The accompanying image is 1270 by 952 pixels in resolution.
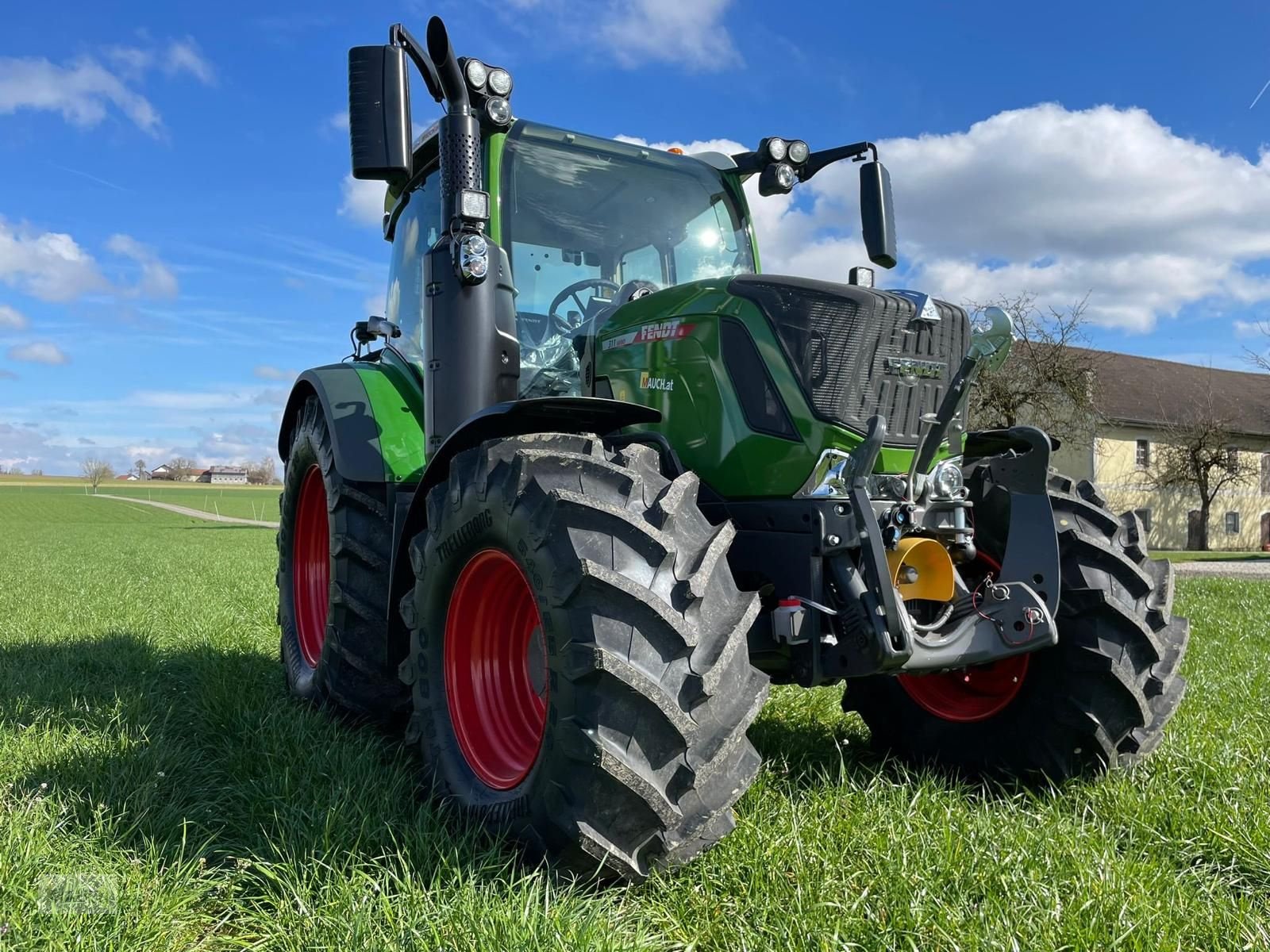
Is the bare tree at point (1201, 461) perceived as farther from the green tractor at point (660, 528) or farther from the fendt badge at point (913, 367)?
the fendt badge at point (913, 367)

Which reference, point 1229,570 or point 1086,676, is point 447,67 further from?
point 1229,570

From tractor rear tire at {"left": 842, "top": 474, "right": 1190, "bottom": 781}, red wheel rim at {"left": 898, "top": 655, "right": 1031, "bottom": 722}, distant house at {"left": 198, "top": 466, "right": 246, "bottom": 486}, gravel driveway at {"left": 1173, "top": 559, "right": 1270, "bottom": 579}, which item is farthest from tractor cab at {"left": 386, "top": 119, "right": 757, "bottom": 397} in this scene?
distant house at {"left": 198, "top": 466, "right": 246, "bottom": 486}

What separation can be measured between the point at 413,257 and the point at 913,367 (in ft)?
8.66

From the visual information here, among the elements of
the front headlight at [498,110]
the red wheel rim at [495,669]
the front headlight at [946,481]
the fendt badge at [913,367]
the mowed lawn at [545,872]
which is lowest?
the mowed lawn at [545,872]

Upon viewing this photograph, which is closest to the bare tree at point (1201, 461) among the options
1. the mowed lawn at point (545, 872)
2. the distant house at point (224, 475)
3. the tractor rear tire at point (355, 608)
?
the mowed lawn at point (545, 872)

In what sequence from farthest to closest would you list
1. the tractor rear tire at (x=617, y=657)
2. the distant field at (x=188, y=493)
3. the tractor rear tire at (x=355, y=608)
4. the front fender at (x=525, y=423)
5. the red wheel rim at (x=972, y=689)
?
the distant field at (x=188, y=493) → the tractor rear tire at (x=355, y=608) → the red wheel rim at (x=972, y=689) → the front fender at (x=525, y=423) → the tractor rear tire at (x=617, y=657)

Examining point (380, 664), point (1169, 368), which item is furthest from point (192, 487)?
point (380, 664)

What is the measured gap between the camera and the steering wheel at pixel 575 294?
13.5 feet

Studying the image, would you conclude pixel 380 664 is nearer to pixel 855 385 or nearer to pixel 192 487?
pixel 855 385

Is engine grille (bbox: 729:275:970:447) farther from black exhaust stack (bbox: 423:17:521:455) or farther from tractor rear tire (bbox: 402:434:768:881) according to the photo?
black exhaust stack (bbox: 423:17:521:455)

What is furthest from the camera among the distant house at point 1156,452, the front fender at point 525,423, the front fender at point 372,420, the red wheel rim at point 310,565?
the distant house at point 1156,452

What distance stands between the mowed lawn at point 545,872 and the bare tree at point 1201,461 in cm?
3632

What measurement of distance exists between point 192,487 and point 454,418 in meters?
127

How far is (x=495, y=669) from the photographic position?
3.27 m
